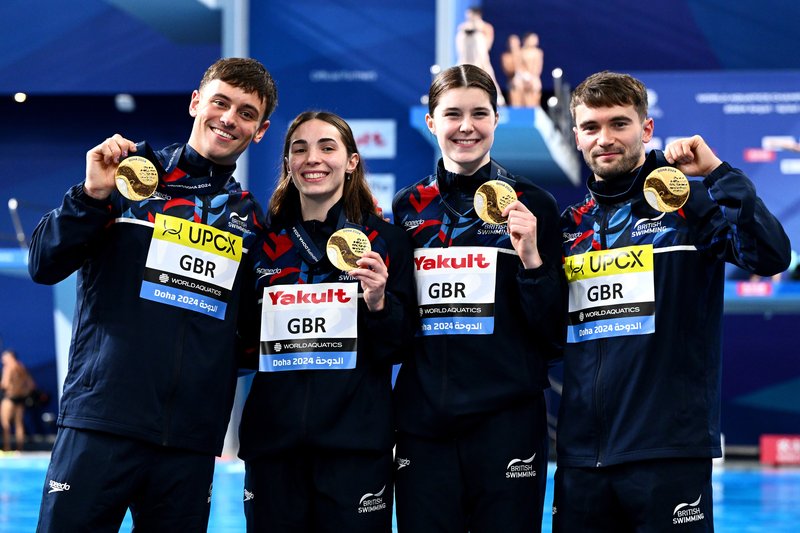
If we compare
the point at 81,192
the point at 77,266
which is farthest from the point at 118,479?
the point at 81,192

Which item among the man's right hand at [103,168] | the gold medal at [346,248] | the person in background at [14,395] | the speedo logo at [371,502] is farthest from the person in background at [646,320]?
the person in background at [14,395]

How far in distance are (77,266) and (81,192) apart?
0.25m

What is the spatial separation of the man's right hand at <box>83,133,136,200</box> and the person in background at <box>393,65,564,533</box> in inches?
41.3

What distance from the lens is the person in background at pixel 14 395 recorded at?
15703 mm

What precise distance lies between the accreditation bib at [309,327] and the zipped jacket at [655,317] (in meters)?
0.75

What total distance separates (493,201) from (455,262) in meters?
0.25

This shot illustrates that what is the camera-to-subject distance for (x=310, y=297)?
346 cm

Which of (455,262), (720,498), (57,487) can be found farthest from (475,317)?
(720,498)

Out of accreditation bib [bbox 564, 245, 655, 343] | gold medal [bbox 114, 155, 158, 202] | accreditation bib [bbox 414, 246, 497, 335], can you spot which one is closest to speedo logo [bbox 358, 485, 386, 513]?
accreditation bib [bbox 414, 246, 497, 335]

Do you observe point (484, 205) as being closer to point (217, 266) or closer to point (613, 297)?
point (613, 297)

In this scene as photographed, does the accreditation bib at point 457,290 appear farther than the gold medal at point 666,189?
Yes

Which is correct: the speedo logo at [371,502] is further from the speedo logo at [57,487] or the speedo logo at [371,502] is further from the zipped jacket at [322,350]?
the speedo logo at [57,487]

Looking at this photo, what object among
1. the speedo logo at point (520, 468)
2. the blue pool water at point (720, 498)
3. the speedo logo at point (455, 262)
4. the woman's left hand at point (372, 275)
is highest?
the speedo logo at point (455, 262)

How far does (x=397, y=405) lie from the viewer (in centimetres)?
346
